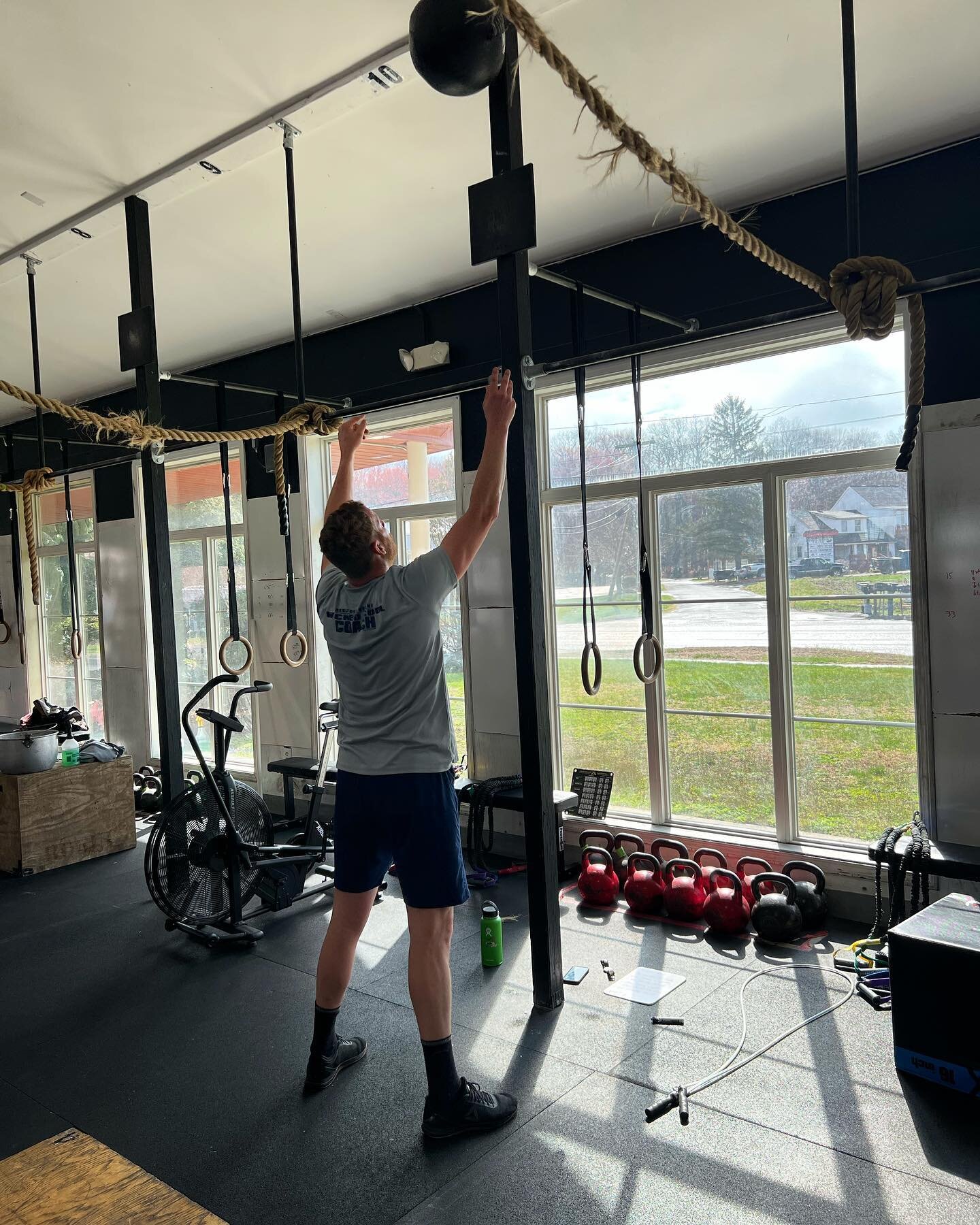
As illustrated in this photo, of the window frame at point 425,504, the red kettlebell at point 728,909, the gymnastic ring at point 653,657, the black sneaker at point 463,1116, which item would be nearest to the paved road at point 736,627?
the gymnastic ring at point 653,657

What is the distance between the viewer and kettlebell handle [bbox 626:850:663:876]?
4359 mm

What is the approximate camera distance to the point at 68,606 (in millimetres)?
8953

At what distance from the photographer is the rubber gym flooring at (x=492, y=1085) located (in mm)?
2240

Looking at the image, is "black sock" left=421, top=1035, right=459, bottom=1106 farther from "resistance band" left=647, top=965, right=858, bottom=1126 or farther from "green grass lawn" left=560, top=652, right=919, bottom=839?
"green grass lawn" left=560, top=652, right=919, bottom=839

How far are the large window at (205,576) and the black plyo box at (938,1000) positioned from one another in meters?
5.26

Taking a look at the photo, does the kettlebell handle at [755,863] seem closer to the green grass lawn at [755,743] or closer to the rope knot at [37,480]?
the green grass lawn at [755,743]

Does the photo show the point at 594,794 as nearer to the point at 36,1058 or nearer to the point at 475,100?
the point at 36,1058

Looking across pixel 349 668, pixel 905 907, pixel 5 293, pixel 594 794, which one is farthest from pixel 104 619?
pixel 905 907

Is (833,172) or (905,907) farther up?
(833,172)

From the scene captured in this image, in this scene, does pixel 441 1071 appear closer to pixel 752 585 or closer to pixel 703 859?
pixel 703 859

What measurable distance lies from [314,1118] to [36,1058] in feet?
3.82

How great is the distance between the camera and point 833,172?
4086 mm

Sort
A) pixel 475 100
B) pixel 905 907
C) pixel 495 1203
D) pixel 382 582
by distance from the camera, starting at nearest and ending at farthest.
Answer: pixel 495 1203 < pixel 382 582 < pixel 475 100 < pixel 905 907

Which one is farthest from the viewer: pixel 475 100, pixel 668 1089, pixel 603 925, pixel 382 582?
pixel 603 925
